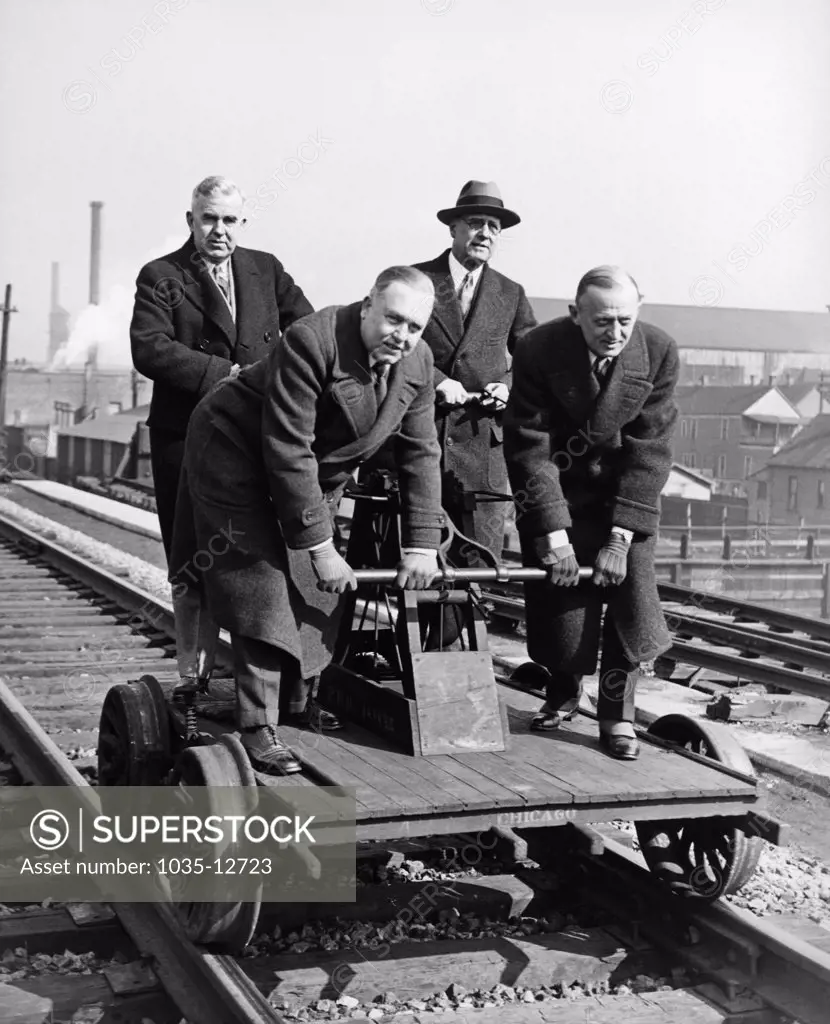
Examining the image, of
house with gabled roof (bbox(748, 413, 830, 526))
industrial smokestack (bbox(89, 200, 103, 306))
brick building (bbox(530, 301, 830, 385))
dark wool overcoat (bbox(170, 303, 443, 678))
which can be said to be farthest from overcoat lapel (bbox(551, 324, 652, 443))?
industrial smokestack (bbox(89, 200, 103, 306))

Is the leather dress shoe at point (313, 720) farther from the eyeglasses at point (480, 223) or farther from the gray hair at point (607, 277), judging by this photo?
the eyeglasses at point (480, 223)

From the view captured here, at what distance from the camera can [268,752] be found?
4188mm

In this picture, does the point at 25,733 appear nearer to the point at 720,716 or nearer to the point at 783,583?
the point at 720,716

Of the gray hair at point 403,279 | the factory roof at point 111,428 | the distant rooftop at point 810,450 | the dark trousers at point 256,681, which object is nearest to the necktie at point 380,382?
the gray hair at point 403,279

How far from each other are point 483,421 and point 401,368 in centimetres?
123

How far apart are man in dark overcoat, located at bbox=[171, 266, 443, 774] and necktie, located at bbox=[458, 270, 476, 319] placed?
3.63ft

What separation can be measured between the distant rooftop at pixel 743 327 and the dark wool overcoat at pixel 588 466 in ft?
232

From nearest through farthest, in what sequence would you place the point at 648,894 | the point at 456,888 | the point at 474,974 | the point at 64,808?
the point at 474,974
the point at 648,894
the point at 456,888
the point at 64,808

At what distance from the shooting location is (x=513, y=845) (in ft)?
16.4

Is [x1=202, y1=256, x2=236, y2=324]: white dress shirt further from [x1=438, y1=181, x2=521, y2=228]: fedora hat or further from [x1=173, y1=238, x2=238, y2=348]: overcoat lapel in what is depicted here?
[x1=438, y1=181, x2=521, y2=228]: fedora hat

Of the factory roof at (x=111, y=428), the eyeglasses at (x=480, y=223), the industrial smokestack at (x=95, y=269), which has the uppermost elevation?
the industrial smokestack at (x=95, y=269)

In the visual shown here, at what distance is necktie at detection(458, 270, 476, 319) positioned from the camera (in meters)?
5.53

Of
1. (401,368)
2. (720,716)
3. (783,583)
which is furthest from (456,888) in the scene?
(783,583)

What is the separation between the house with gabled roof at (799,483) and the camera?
50656 millimetres
